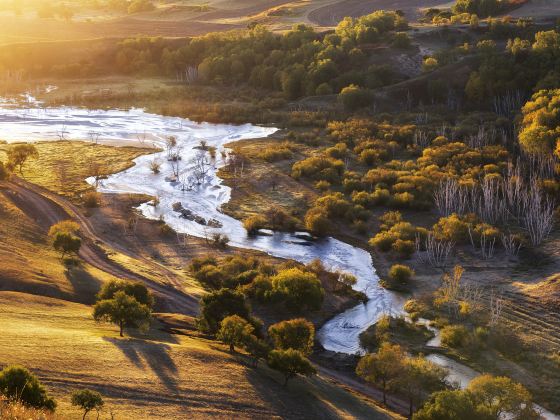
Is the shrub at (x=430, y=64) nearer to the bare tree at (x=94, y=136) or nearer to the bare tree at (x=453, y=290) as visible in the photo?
the bare tree at (x=94, y=136)

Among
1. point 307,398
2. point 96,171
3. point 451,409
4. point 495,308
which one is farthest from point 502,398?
point 96,171

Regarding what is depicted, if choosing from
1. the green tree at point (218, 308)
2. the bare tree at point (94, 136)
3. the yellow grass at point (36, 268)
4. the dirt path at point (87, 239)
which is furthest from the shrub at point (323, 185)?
the bare tree at point (94, 136)

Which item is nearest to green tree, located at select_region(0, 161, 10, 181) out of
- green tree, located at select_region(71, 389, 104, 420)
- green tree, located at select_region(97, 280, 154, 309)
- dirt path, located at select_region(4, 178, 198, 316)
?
dirt path, located at select_region(4, 178, 198, 316)

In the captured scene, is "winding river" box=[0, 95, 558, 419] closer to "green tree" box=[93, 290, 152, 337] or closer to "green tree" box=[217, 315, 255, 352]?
"green tree" box=[217, 315, 255, 352]

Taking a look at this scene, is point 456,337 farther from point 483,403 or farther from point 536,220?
point 536,220

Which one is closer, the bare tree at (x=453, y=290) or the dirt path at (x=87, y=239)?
the bare tree at (x=453, y=290)

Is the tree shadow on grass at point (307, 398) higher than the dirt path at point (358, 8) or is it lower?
lower

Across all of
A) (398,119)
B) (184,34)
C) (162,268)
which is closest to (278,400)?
(162,268)
